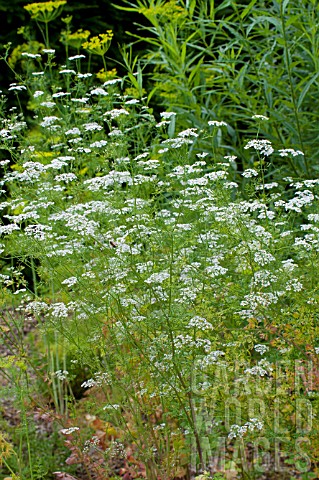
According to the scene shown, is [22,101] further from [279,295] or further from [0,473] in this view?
[279,295]

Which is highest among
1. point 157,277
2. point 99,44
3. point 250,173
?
point 99,44

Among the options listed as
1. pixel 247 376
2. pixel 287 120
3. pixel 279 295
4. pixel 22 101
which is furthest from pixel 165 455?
pixel 22 101

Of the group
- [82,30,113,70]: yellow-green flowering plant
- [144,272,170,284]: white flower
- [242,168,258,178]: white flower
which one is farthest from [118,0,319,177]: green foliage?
[144,272,170,284]: white flower

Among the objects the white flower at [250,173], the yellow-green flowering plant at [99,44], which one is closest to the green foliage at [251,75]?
the yellow-green flowering plant at [99,44]

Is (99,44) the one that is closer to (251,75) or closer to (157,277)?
(251,75)

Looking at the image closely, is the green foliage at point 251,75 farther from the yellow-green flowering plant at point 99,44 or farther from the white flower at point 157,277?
the white flower at point 157,277

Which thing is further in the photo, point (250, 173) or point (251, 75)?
point (251, 75)

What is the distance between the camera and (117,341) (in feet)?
9.43

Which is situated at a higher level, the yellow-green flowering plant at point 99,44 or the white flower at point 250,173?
the yellow-green flowering plant at point 99,44

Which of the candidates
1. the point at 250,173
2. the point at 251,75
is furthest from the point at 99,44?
the point at 250,173

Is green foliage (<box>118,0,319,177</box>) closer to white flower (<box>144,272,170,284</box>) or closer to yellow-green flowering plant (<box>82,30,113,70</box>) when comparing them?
yellow-green flowering plant (<box>82,30,113,70</box>)

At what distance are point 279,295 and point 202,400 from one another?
51 cm

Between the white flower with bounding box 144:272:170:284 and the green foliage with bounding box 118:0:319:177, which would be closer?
the white flower with bounding box 144:272:170:284

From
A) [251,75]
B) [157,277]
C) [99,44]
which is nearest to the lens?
[157,277]
